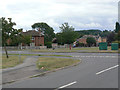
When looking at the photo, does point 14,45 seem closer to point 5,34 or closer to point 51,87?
point 5,34

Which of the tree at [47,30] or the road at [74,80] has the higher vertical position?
the tree at [47,30]

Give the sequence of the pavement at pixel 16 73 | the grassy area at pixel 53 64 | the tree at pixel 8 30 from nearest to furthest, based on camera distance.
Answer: the pavement at pixel 16 73
the grassy area at pixel 53 64
the tree at pixel 8 30

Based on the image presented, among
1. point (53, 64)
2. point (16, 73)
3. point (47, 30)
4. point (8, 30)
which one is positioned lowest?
point (16, 73)

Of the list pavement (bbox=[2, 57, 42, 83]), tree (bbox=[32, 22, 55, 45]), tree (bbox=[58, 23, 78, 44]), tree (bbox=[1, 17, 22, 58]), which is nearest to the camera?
pavement (bbox=[2, 57, 42, 83])

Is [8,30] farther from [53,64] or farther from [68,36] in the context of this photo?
[68,36]

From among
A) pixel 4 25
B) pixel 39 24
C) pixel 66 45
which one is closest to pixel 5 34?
pixel 4 25

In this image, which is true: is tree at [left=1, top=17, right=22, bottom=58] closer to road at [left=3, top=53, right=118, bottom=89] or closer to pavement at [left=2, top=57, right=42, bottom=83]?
pavement at [left=2, top=57, right=42, bottom=83]

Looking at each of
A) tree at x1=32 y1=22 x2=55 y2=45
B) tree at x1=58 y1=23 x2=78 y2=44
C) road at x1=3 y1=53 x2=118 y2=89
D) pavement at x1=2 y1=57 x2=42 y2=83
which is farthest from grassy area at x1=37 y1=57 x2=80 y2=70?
tree at x1=32 y1=22 x2=55 y2=45

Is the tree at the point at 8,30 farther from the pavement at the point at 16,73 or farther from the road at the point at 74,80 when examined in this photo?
the road at the point at 74,80

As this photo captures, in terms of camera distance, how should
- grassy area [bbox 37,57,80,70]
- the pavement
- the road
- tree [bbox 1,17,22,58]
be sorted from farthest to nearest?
tree [bbox 1,17,22,58] → grassy area [bbox 37,57,80,70] → the pavement → the road

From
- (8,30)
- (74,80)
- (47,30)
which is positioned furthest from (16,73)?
(47,30)

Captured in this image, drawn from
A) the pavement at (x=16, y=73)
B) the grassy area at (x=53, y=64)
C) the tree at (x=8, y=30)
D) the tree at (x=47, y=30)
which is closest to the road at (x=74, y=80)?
the pavement at (x=16, y=73)

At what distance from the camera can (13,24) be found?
30656 millimetres

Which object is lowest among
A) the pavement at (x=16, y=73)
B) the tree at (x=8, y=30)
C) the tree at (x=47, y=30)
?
the pavement at (x=16, y=73)
